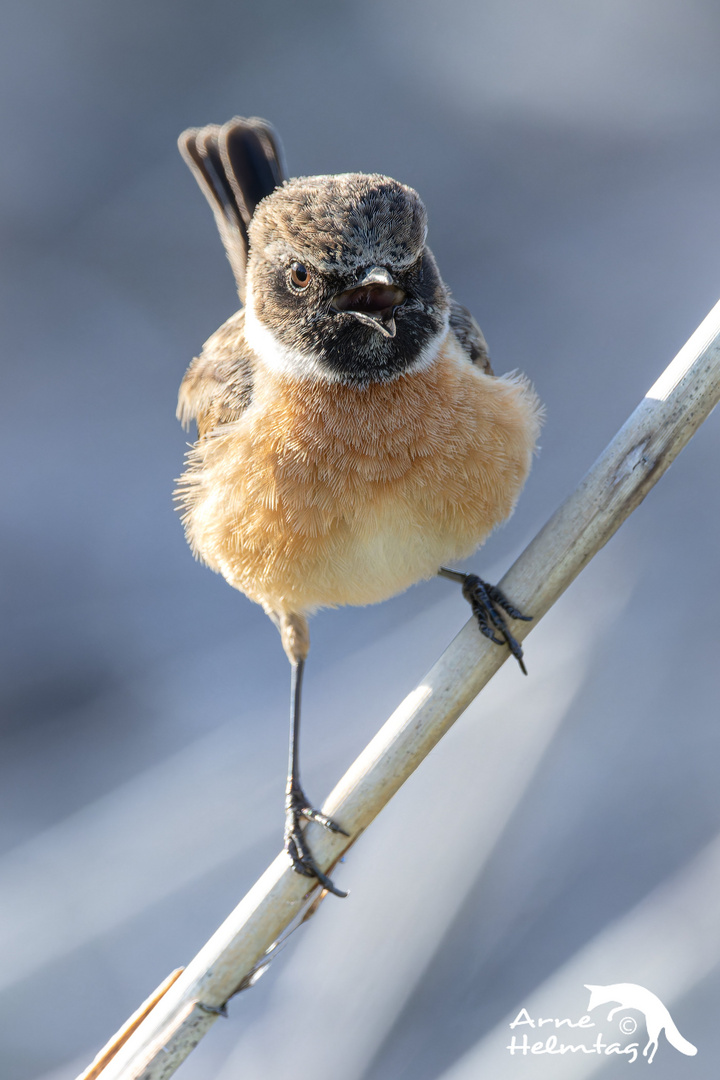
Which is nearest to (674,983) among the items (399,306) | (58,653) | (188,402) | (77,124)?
(399,306)

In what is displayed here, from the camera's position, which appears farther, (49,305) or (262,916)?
(49,305)

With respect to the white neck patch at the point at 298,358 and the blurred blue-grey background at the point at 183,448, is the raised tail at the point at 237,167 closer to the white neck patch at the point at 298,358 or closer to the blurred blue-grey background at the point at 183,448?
the white neck patch at the point at 298,358

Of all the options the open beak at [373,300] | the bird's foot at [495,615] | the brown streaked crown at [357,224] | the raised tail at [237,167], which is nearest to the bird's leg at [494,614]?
the bird's foot at [495,615]

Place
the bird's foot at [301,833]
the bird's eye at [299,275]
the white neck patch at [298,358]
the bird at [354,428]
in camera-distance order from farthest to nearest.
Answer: the white neck patch at [298,358]
the bird's eye at [299,275]
the bird at [354,428]
the bird's foot at [301,833]

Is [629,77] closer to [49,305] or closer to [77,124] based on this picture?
[77,124]

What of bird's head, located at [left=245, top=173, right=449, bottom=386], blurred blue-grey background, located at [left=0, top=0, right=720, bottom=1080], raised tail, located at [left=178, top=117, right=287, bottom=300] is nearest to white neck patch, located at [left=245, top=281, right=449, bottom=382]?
bird's head, located at [left=245, top=173, right=449, bottom=386]
